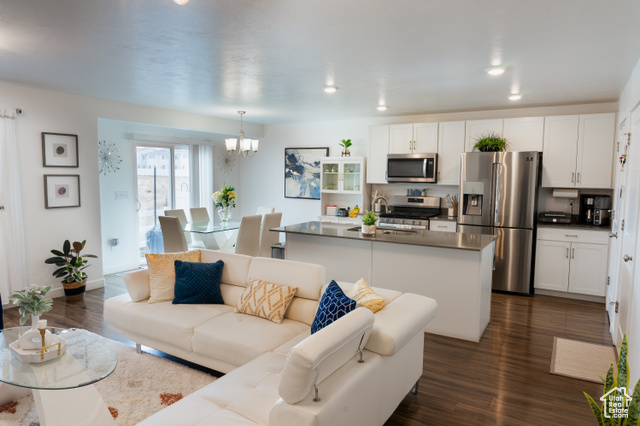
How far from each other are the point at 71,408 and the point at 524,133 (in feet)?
18.6

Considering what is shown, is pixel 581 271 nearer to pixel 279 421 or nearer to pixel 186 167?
pixel 279 421

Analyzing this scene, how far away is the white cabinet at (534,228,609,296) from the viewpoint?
504cm

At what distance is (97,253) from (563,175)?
245 inches

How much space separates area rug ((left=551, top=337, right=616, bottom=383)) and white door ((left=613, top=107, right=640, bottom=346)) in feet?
0.59

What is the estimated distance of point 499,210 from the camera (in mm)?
5480

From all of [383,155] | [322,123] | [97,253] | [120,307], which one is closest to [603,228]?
[383,155]

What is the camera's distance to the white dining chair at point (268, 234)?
590cm

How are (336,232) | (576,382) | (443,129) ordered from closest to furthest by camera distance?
1. (576,382)
2. (336,232)
3. (443,129)

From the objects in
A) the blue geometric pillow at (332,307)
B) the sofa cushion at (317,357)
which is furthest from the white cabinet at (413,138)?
the sofa cushion at (317,357)

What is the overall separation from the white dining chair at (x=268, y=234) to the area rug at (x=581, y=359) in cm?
373

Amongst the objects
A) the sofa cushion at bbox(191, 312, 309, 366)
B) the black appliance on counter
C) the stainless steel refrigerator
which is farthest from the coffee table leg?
the black appliance on counter

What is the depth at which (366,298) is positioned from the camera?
8.87ft

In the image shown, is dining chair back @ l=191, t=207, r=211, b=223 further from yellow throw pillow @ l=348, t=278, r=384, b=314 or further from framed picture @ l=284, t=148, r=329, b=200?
yellow throw pillow @ l=348, t=278, r=384, b=314

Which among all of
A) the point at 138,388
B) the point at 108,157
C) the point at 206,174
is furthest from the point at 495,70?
the point at 206,174
